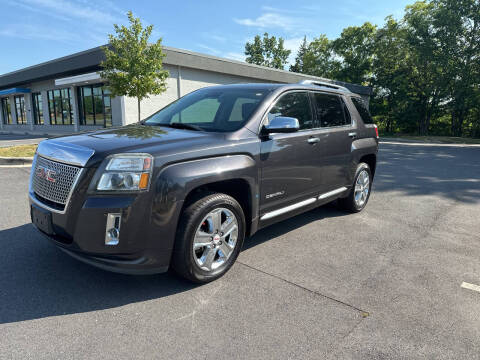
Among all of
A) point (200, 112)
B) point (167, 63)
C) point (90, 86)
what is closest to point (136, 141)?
point (200, 112)

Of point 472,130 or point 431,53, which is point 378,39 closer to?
point 431,53

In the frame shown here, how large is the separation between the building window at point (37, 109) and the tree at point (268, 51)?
156 feet

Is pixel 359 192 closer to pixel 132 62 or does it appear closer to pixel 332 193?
pixel 332 193

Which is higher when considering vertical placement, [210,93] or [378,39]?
[378,39]

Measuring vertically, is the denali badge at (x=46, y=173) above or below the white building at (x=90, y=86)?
below

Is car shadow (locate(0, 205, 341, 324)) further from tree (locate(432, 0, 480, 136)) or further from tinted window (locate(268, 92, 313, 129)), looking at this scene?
tree (locate(432, 0, 480, 136))

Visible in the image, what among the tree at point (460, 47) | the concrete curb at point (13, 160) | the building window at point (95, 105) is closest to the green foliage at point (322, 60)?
the tree at point (460, 47)

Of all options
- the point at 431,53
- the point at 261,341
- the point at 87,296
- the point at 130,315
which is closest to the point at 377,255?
the point at 261,341

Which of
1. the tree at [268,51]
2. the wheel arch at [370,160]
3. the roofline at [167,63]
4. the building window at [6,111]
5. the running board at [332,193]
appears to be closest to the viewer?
the running board at [332,193]

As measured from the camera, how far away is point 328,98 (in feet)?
15.1

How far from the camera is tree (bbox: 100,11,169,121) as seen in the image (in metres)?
14.6

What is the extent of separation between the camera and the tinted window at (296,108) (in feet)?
12.1

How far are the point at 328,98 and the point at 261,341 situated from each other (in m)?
3.41

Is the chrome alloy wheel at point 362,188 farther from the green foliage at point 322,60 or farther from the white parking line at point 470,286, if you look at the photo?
the green foliage at point 322,60
